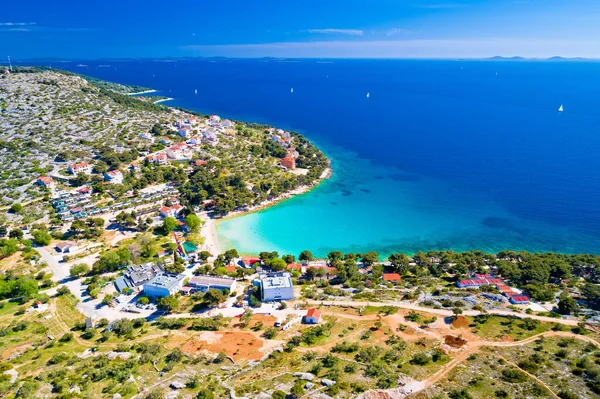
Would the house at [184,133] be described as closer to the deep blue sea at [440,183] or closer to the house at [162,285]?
the deep blue sea at [440,183]

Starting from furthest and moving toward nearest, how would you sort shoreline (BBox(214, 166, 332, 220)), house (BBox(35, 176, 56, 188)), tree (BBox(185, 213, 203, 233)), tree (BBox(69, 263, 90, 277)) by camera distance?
house (BBox(35, 176, 56, 188))
shoreline (BBox(214, 166, 332, 220))
tree (BBox(185, 213, 203, 233))
tree (BBox(69, 263, 90, 277))

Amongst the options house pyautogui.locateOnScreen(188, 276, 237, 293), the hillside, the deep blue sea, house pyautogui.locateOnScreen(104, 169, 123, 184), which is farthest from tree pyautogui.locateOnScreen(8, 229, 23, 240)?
house pyautogui.locateOnScreen(188, 276, 237, 293)

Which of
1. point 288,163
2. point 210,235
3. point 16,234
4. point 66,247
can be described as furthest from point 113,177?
point 288,163

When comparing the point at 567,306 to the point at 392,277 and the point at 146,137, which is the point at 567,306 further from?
the point at 146,137

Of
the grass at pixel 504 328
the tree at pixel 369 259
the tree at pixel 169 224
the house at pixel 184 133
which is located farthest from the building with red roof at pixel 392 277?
the house at pixel 184 133

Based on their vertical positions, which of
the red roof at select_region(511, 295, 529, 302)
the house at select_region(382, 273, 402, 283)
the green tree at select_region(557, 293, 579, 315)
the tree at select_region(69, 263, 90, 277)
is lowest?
the house at select_region(382, 273, 402, 283)

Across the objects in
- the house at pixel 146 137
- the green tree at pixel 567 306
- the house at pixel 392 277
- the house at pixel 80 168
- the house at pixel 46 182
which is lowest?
the house at pixel 392 277

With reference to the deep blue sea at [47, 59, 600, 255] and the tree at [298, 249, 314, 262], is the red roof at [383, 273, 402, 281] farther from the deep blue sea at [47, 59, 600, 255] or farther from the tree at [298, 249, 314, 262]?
the tree at [298, 249, 314, 262]

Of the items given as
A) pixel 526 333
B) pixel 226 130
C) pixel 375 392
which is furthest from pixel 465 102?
pixel 375 392
